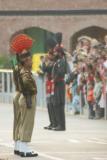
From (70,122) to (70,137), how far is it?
422 centimetres

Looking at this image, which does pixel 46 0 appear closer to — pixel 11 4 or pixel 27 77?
pixel 11 4

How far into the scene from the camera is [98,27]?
53.6 m

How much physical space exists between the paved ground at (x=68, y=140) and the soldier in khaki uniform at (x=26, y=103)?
28 centimetres

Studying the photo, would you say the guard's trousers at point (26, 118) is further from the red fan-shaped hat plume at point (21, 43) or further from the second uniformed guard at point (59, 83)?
the second uniformed guard at point (59, 83)

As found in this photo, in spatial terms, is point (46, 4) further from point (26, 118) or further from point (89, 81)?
point (26, 118)

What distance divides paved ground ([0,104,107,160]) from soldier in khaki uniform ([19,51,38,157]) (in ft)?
0.93

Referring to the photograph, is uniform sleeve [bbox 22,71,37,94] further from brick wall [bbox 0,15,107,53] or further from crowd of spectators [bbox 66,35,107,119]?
brick wall [bbox 0,15,107,53]

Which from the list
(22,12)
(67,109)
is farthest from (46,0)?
(67,109)

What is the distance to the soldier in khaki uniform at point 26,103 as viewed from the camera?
1703 cm

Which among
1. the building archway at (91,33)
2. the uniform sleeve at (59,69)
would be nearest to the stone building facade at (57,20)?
the building archway at (91,33)

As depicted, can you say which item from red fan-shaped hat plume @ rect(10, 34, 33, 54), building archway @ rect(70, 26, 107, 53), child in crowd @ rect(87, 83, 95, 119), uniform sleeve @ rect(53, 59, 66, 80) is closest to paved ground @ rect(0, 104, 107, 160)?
child in crowd @ rect(87, 83, 95, 119)

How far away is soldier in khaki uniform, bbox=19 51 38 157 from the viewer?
1703 centimetres

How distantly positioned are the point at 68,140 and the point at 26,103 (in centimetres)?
362

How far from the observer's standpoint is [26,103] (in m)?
17.0
